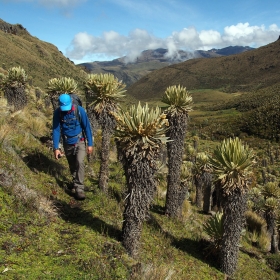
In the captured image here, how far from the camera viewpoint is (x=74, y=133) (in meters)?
6.54

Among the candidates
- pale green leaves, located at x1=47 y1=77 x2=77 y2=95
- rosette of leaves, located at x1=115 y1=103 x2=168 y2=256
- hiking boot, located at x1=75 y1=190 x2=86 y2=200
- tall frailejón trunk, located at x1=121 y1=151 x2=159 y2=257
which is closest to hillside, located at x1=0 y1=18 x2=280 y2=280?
hiking boot, located at x1=75 y1=190 x2=86 y2=200

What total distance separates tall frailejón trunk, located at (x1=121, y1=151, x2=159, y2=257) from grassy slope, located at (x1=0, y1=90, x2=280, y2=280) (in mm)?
279

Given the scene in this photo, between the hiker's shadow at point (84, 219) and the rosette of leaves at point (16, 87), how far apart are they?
351 inches

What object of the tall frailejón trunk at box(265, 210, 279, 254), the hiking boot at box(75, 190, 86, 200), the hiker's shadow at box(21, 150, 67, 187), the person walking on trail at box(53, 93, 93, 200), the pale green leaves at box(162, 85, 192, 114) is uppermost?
the pale green leaves at box(162, 85, 192, 114)

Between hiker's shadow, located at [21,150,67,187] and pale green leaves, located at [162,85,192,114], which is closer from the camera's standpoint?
hiker's shadow, located at [21,150,67,187]

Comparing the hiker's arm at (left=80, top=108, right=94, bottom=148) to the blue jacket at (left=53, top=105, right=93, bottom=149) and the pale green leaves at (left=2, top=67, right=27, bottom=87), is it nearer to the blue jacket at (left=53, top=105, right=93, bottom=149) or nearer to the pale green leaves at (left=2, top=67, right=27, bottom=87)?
the blue jacket at (left=53, top=105, right=93, bottom=149)

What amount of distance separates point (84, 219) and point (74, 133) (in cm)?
206

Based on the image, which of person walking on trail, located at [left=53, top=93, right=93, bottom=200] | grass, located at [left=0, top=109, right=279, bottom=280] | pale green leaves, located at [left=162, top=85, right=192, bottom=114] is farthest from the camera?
pale green leaves, located at [left=162, top=85, right=192, bottom=114]

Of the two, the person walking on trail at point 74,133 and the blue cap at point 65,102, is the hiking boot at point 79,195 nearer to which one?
the person walking on trail at point 74,133

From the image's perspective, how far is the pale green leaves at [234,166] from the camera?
23.8 ft

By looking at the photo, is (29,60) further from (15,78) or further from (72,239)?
(72,239)

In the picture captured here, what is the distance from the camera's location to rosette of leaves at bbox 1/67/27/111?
1309cm

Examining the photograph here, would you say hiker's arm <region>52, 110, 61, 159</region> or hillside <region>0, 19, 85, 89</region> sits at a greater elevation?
hillside <region>0, 19, 85, 89</region>

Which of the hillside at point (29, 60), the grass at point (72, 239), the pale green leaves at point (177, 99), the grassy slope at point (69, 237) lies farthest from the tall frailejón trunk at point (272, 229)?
the hillside at point (29, 60)
